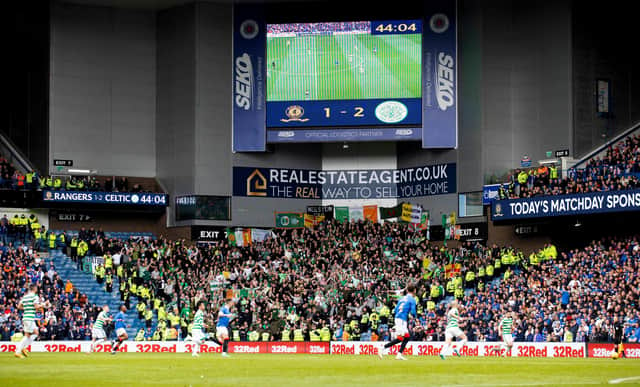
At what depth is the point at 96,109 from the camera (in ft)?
236

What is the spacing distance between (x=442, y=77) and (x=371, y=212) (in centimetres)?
1071

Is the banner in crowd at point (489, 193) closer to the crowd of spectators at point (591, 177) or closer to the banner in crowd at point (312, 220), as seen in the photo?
the crowd of spectators at point (591, 177)

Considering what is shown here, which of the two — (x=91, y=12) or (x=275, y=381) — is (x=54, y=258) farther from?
(x=275, y=381)

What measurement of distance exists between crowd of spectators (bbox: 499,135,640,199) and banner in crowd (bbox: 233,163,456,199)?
7756 millimetres

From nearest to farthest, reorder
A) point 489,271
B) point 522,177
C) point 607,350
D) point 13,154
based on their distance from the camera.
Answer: point 607,350, point 489,271, point 522,177, point 13,154

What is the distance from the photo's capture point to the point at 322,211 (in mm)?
73375

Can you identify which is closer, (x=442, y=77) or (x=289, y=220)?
(x=442, y=77)

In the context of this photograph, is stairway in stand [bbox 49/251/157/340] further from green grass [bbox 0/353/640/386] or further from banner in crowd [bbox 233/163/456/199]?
green grass [bbox 0/353/640/386]

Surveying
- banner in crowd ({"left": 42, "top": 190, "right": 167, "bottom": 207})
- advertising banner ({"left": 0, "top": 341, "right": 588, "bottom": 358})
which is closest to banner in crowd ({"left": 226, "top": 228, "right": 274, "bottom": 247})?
banner in crowd ({"left": 42, "top": 190, "right": 167, "bottom": 207})

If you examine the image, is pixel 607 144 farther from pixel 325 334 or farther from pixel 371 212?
pixel 325 334

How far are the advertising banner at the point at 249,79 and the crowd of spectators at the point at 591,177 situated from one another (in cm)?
1708

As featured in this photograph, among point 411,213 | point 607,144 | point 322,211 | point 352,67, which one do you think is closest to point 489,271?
point 607,144

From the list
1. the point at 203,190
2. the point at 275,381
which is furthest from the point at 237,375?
the point at 203,190

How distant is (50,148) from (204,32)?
1260 centimetres
